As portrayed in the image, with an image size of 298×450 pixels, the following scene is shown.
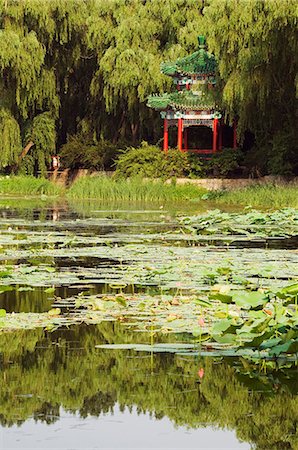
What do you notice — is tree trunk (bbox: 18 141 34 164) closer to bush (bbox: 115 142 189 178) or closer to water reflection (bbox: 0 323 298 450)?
bush (bbox: 115 142 189 178)

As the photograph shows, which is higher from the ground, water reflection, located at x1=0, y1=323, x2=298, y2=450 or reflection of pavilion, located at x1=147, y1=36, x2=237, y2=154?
Result: water reflection, located at x1=0, y1=323, x2=298, y2=450

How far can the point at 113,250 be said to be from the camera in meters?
12.7

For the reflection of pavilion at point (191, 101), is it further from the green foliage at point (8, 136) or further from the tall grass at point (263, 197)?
the tall grass at point (263, 197)

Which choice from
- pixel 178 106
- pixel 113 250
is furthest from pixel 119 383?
pixel 178 106

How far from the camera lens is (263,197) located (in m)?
25.6

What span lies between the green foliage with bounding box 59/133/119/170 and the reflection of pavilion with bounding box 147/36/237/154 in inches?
83.6

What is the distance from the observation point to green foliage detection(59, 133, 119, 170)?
35.6 metres

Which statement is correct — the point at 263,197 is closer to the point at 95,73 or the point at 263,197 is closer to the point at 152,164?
the point at 152,164

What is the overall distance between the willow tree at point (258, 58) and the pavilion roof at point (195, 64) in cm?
387

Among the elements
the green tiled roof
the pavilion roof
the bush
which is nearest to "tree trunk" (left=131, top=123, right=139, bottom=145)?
the green tiled roof

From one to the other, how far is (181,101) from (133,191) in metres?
5.56

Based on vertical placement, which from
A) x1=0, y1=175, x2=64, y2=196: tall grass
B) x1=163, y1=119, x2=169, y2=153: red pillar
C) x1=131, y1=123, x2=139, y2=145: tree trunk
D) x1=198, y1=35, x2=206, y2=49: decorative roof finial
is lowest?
x1=0, y1=175, x2=64, y2=196: tall grass

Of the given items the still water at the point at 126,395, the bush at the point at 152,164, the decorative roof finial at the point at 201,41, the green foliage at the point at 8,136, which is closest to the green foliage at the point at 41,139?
the green foliage at the point at 8,136

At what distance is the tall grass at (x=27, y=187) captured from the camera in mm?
33188
